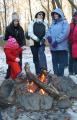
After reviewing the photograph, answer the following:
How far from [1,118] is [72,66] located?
4.33 meters

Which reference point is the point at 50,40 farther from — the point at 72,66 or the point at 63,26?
the point at 72,66

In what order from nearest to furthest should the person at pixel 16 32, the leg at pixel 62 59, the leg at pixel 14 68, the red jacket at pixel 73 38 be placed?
the red jacket at pixel 73 38
the leg at pixel 62 59
the leg at pixel 14 68
the person at pixel 16 32

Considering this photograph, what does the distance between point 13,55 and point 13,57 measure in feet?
0.17

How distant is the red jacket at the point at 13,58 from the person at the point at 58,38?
83 cm

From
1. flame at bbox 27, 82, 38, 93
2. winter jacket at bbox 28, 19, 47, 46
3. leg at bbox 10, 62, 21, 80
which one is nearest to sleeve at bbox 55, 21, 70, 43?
winter jacket at bbox 28, 19, 47, 46

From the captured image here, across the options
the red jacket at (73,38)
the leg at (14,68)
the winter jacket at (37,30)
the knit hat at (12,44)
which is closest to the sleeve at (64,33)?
the red jacket at (73,38)

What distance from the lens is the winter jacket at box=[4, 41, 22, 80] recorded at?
33.7ft

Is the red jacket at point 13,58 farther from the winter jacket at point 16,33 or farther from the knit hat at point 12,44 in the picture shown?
the winter jacket at point 16,33

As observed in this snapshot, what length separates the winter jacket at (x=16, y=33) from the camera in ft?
35.6

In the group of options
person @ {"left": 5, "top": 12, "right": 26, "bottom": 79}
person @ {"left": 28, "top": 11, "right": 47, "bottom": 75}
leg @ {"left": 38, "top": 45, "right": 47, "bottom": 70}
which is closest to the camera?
person @ {"left": 28, "top": 11, "right": 47, "bottom": 75}

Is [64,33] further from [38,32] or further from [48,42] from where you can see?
[38,32]

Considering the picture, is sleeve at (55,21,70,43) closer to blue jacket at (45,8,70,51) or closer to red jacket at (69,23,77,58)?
blue jacket at (45,8,70,51)

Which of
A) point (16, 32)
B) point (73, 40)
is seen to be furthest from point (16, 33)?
point (73, 40)

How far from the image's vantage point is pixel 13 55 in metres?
10.3
